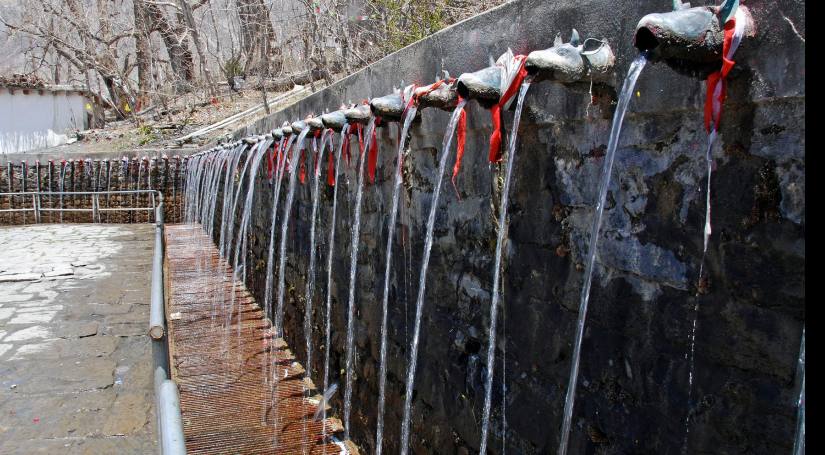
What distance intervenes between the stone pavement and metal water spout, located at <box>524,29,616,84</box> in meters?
3.39

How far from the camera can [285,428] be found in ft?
12.6

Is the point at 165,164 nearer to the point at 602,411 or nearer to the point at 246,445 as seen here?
the point at 246,445

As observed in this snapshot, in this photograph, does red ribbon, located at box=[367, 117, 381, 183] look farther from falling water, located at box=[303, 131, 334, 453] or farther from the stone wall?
the stone wall

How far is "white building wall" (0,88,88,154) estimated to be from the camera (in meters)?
25.3

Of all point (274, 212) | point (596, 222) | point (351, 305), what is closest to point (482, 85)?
point (596, 222)

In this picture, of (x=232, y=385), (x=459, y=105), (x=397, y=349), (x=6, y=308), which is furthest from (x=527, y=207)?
(x=6, y=308)

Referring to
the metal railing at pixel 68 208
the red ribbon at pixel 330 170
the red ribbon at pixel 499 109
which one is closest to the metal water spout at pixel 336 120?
the red ribbon at pixel 330 170

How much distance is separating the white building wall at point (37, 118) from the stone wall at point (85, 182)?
9.86m

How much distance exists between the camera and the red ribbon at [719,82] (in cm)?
154

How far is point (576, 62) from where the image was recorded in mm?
2020

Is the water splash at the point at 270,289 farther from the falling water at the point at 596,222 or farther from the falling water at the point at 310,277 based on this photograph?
the falling water at the point at 596,222

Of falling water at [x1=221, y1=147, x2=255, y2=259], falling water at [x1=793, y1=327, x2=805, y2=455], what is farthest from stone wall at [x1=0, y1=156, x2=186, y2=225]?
falling water at [x1=793, y1=327, x2=805, y2=455]

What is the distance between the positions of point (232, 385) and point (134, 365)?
1.59 m

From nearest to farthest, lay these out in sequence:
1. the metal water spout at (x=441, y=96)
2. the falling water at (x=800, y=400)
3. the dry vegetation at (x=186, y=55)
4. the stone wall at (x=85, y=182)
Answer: the falling water at (x=800, y=400), the metal water spout at (x=441, y=96), the stone wall at (x=85, y=182), the dry vegetation at (x=186, y=55)
